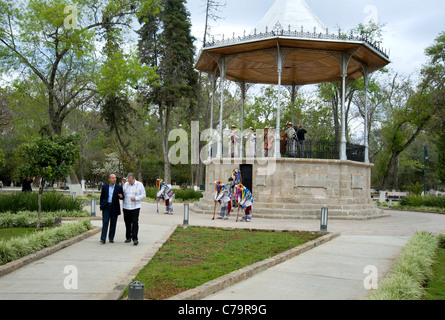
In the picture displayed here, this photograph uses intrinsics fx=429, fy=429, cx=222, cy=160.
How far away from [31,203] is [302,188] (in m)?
11.6

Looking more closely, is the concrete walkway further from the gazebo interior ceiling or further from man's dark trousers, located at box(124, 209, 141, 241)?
the gazebo interior ceiling

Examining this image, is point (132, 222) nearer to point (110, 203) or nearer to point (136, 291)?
point (110, 203)

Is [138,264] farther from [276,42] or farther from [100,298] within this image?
[276,42]

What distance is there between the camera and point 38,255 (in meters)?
8.48

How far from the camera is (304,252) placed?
986 centimetres

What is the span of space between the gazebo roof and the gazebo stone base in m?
5.19

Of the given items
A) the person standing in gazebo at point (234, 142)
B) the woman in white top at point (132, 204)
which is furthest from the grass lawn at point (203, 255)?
the person standing in gazebo at point (234, 142)

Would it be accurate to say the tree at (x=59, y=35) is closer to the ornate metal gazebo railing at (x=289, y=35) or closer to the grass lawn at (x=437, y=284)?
the ornate metal gazebo railing at (x=289, y=35)

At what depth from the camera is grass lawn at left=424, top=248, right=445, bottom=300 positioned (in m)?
6.48

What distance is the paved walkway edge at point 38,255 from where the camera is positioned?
7.24 m

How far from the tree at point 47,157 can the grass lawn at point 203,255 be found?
392 cm

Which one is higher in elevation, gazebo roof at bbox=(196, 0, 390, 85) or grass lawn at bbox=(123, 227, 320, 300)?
gazebo roof at bbox=(196, 0, 390, 85)

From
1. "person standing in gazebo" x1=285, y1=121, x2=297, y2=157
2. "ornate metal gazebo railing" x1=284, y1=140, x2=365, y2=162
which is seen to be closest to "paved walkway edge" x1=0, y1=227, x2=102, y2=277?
"person standing in gazebo" x1=285, y1=121, x2=297, y2=157

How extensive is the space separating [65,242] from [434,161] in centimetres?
5300
